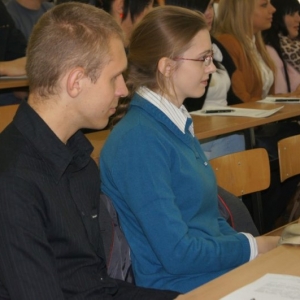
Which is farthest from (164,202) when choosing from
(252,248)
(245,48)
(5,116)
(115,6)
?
(245,48)

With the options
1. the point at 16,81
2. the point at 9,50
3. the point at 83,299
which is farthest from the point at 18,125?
the point at 9,50

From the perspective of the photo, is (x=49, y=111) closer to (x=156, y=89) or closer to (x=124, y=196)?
(x=124, y=196)

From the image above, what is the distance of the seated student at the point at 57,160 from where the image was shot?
129 cm

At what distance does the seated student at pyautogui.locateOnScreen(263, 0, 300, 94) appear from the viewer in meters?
4.90

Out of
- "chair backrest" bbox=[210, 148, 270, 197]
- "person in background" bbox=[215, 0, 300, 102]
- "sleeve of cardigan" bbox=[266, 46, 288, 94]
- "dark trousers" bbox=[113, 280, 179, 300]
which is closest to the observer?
"dark trousers" bbox=[113, 280, 179, 300]

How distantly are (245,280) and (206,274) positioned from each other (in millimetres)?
437

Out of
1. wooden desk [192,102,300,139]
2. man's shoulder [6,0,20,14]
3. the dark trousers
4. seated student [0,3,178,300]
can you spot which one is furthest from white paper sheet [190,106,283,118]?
seated student [0,3,178,300]

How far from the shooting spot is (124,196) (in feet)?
5.83

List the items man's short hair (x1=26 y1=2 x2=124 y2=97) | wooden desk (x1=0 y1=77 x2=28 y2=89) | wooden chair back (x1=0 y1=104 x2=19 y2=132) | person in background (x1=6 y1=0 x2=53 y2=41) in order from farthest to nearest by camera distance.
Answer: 1. person in background (x1=6 y1=0 x2=53 y2=41)
2. wooden desk (x1=0 y1=77 x2=28 y2=89)
3. wooden chair back (x1=0 y1=104 x2=19 y2=132)
4. man's short hair (x1=26 y1=2 x2=124 y2=97)

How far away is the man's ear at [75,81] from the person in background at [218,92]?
7.00ft

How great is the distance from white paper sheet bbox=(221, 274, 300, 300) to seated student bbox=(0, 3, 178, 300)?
36 cm

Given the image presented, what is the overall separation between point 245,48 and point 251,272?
303cm

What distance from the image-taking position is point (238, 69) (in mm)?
4238

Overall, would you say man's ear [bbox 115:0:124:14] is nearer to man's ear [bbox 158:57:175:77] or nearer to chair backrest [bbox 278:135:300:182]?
chair backrest [bbox 278:135:300:182]
